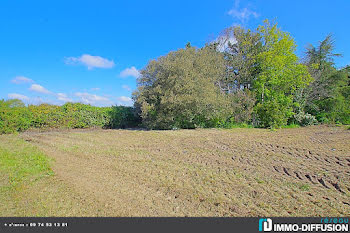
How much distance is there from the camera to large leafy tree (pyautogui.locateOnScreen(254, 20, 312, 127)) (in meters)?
13.1

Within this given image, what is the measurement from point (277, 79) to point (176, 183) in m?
13.5

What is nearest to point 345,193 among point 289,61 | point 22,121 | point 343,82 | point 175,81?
point 175,81

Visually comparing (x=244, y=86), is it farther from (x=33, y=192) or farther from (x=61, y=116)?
(x=33, y=192)

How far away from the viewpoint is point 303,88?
47.0 feet

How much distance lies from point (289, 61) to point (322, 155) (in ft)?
35.7

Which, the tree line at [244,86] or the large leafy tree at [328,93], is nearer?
the tree line at [244,86]

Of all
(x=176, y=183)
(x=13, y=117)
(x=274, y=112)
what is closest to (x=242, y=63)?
(x=274, y=112)

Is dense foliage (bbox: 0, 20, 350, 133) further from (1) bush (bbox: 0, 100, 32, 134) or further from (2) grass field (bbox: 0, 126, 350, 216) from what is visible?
(2) grass field (bbox: 0, 126, 350, 216)

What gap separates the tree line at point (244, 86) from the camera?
11844 mm

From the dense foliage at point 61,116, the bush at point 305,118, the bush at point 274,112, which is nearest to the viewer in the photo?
the dense foliage at point 61,116

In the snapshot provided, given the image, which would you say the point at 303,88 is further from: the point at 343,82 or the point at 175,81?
the point at 175,81

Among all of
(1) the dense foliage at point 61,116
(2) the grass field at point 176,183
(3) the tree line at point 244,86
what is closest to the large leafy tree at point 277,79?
(3) the tree line at point 244,86

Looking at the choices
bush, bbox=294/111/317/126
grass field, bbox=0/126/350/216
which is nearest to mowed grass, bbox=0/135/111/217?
grass field, bbox=0/126/350/216

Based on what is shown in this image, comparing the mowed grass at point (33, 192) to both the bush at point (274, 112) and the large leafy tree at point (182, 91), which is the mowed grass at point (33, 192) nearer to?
the large leafy tree at point (182, 91)
